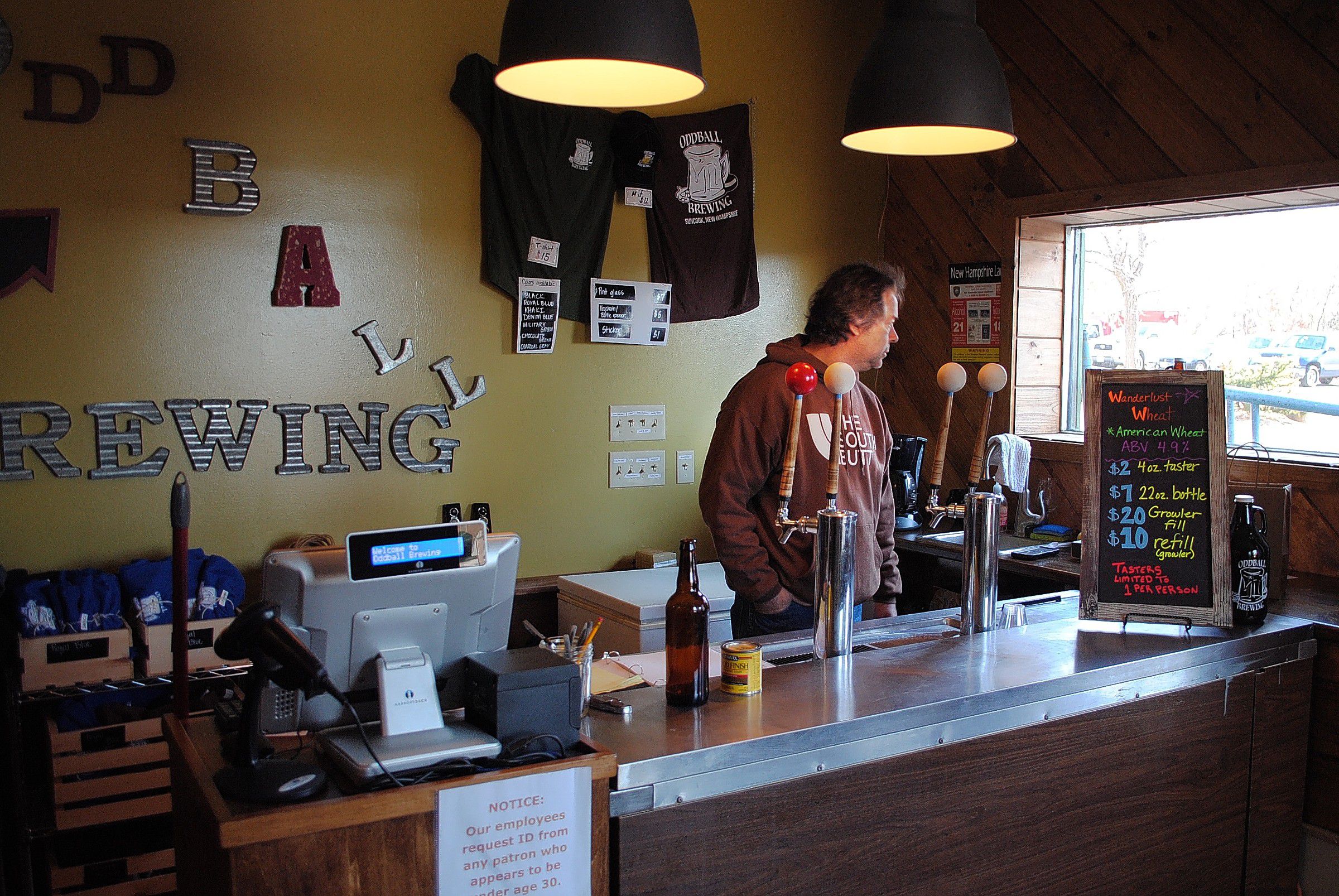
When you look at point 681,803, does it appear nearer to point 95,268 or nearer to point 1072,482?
point 95,268

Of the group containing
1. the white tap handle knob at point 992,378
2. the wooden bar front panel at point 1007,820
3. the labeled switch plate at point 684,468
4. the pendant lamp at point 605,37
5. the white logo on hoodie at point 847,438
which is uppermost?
the pendant lamp at point 605,37

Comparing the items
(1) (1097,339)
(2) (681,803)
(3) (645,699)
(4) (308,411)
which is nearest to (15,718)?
(4) (308,411)

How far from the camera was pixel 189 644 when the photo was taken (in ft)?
9.36

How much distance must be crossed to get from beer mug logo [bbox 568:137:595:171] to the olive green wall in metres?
0.25

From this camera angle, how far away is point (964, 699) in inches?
71.6

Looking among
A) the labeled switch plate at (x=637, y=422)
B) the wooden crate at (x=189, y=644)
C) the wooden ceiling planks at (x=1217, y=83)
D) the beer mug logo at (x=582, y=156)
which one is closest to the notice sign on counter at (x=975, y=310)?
the wooden ceiling planks at (x=1217, y=83)

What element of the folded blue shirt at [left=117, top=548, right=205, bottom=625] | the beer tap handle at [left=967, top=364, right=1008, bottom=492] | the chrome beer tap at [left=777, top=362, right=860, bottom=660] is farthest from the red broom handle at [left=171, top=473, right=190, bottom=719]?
the beer tap handle at [left=967, top=364, right=1008, bottom=492]

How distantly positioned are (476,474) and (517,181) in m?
1.02

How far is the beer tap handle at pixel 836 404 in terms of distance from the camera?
1.95 metres

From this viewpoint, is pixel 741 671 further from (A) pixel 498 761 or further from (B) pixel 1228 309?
(B) pixel 1228 309

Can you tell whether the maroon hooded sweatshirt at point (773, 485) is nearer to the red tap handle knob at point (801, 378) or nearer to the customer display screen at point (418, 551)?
the red tap handle knob at point (801, 378)

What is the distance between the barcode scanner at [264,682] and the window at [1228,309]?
2495 millimetres

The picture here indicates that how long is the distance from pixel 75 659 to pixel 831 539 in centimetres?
204

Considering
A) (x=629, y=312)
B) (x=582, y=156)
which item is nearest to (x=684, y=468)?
(x=629, y=312)
